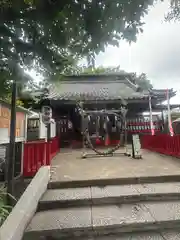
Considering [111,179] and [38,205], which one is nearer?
[38,205]

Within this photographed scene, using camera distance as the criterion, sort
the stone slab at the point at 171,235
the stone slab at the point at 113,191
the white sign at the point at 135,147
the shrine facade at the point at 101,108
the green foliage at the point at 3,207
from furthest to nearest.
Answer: the shrine facade at the point at 101,108, the white sign at the point at 135,147, the stone slab at the point at 113,191, the green foliage at the point at 3,207, the stone slab at the point at 171,235

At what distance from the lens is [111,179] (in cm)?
318

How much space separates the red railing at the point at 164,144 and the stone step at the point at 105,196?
263cm

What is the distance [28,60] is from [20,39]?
0.76 feet

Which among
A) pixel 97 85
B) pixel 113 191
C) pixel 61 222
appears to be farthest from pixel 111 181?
pixel 97 85

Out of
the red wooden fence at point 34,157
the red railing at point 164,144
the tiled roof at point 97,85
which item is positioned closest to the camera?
the red wooden fence at point 34,157

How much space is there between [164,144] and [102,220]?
187 inches

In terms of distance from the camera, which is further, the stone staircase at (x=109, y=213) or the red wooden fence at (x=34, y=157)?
the red wooden fence at (x=34, y=157)

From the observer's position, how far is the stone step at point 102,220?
212 cm

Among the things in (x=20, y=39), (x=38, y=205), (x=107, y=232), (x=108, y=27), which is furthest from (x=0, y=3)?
(x=107, y=232)

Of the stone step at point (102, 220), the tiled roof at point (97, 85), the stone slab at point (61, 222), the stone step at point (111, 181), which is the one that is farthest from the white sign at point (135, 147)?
the tiled roof at point (97, 85)

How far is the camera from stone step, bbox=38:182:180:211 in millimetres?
2613

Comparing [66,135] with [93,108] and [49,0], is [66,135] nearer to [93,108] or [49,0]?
[93,108]

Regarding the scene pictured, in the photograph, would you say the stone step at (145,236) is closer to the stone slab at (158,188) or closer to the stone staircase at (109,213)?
the stone staircase at (109,213)
